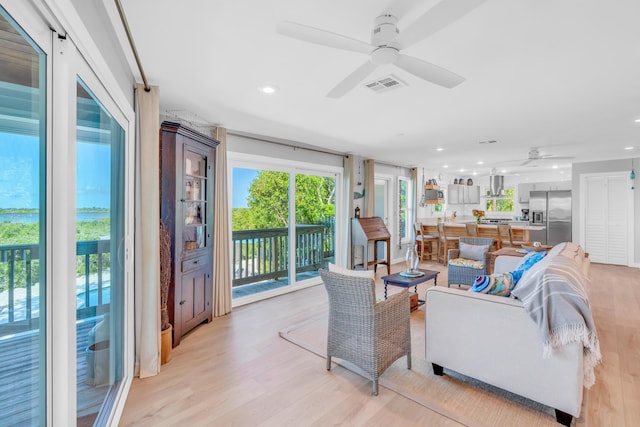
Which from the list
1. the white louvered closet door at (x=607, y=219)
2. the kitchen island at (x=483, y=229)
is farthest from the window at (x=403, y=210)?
the white louvered closet door at (x=607, y=219)

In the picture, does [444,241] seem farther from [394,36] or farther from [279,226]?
[394,36]

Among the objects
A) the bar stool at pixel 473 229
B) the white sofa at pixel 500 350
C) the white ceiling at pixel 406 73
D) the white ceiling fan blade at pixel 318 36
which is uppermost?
the white ceiling at pixel 406 73

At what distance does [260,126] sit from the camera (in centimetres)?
397

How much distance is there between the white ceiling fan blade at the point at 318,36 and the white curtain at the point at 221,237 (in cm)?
257

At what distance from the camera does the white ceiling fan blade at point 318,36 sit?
1.49m

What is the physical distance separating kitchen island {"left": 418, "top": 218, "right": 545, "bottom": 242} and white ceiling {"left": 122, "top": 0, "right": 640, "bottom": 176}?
2.24 m

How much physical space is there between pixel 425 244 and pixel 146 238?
21.4 feet

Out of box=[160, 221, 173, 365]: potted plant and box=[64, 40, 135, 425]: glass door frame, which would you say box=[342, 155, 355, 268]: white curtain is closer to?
box=[160, 221, 173, 365]: potted plant

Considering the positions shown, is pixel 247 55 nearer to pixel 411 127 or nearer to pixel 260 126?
pixel 260 126

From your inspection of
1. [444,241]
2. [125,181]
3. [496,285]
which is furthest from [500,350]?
[444,241]

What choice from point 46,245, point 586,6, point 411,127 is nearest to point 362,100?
point 411,127

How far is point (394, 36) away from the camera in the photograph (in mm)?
1629

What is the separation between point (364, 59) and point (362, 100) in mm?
852

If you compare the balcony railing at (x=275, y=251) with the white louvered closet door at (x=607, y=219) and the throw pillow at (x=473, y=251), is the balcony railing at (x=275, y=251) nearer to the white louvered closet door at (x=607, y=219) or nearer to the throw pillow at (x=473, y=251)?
the throw pillow at (x=473, y=251)
